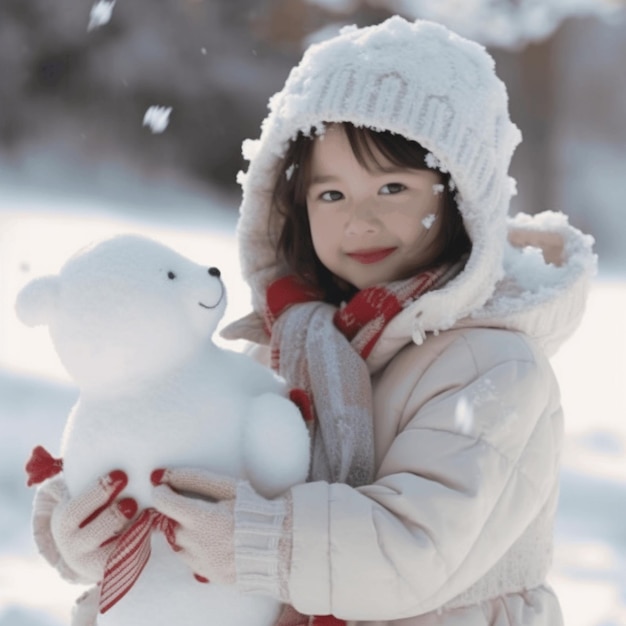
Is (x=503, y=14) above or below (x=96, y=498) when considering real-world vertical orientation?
above

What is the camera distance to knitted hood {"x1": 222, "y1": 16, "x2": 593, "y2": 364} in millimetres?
1020

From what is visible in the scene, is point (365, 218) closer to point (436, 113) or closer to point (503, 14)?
point (436, 113)

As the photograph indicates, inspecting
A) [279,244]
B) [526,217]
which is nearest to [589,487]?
[526,217]

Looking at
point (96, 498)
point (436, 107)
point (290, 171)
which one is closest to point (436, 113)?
point (436, 107)

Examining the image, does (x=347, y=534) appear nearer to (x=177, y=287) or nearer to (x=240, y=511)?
(x=240, y=511)

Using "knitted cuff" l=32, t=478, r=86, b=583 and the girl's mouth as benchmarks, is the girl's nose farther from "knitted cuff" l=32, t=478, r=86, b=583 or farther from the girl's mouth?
"knitted cuff" l=32, t=478, r=86, b=583

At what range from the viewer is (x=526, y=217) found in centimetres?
133

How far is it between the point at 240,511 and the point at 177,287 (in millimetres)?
224

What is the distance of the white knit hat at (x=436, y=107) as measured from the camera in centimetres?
102

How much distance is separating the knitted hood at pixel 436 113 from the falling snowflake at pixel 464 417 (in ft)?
0.35

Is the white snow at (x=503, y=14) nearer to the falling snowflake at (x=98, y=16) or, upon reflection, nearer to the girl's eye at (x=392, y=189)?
the falling snowflake at (x=98, y=16)

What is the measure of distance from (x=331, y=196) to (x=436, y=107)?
0.60ft

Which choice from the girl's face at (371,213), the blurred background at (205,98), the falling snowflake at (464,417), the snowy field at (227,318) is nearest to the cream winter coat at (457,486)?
the falling snowflake at (464,417)

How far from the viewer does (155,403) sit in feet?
2.90
